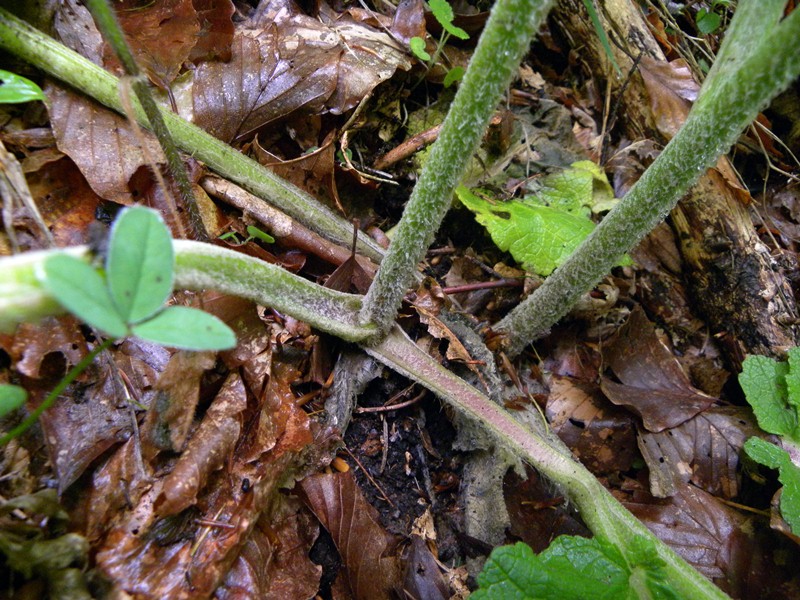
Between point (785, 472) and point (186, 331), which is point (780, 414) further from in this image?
point (186, 331)

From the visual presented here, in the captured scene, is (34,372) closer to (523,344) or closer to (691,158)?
(523,344)

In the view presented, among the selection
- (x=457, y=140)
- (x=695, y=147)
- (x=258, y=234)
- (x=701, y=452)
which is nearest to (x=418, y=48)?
(x=258, y=234)

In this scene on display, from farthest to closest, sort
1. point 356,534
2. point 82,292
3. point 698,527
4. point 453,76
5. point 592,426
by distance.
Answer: point 453,76 < point 592,426 < point 698,527 < point 356,534 < point 82,292

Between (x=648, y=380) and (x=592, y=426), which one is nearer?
(x=592, y=426)

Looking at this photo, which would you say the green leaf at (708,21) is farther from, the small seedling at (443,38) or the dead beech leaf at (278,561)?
the dead beech leaf at (278,561)

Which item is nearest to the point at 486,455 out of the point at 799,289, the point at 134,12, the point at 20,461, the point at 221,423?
the point at 221,423

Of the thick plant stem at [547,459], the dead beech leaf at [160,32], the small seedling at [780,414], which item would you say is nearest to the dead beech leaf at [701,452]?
the small seedling at [780,414]
